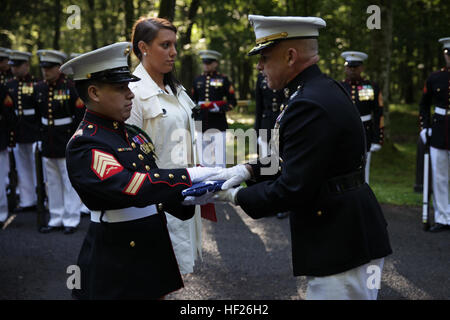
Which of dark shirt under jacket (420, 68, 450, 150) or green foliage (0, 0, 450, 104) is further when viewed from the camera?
green foliage (0, 0, 450, 104)

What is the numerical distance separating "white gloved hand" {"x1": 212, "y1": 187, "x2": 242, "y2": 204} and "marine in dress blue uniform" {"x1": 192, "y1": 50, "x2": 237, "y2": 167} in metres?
4.86

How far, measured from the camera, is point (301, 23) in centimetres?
254

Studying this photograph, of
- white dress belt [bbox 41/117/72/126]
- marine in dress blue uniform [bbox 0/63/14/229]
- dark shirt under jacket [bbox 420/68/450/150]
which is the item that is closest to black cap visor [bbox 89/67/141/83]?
white dress belt [bbox 41/117/72/126]

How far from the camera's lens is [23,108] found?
27.2ft

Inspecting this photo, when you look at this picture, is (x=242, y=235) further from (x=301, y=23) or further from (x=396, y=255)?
(x=301, y=23)

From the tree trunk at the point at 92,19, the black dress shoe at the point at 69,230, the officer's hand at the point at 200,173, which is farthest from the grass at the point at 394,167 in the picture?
the tree trunk at the point at 92,19

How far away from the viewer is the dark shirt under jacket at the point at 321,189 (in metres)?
2.31

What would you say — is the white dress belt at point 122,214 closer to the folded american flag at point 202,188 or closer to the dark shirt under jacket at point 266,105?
the folded american flag at point 202,188

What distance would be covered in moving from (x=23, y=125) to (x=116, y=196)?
21.2 feet

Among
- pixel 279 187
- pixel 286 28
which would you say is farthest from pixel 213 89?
pixel 279 187

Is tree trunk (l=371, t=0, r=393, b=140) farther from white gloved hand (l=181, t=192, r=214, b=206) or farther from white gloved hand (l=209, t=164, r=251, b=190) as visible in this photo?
white gloved hand (l=181, t=192, r=214, b=206)

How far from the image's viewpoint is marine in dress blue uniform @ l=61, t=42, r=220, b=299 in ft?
8.08
